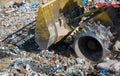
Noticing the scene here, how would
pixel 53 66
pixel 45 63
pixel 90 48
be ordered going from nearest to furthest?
1. pixel 53 66
2. pixel 45 63
3. pixel 90 48

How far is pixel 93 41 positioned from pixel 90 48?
0.73 ft

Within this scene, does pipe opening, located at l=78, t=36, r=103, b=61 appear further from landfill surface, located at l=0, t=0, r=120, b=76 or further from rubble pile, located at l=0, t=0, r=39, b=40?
rubble pile, located at l=0, t=0, r=39, b=40

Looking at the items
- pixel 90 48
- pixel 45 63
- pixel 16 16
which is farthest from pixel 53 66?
pixel 16 16

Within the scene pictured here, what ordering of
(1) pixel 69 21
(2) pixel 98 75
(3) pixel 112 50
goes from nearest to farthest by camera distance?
(2) pixel 98 75, (3) pixel 112 50, (1) pixel 69 21

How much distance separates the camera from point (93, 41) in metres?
8.91

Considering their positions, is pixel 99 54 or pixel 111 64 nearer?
pixel 111 64

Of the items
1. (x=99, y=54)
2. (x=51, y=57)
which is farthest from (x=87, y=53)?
(x=51, y=57)

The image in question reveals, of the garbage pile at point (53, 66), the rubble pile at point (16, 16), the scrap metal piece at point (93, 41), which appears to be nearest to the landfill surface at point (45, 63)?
the garbage pile at point (53, 66)

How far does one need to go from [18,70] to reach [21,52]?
1159mm

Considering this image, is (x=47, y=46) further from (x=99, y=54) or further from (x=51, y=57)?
(x=99, y=54)

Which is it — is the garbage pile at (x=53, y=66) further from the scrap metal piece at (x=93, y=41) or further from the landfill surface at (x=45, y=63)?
the scrap metal piece at (x=93, y=41)

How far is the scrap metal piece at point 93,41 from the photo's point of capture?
8.45 meters

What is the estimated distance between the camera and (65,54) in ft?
30.3

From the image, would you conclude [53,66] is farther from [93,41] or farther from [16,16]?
[16,16]
